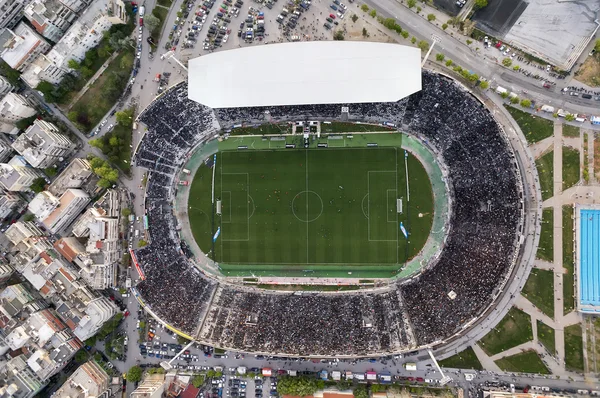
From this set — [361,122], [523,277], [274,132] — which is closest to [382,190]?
[361,122]

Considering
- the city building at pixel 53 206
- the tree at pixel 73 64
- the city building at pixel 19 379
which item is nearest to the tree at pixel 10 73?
the tree at pixel 73 64

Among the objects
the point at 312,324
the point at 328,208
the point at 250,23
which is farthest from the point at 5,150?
the point at 312,324

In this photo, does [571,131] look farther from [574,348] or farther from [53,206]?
[53,206]

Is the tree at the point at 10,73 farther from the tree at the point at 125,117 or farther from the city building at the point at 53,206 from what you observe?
the city building at the point at 53,206

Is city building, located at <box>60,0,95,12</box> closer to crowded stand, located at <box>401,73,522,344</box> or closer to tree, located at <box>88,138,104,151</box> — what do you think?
tree, located at <box>88,138,104,151</box>

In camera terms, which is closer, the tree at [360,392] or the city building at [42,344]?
the tree at [360,392]

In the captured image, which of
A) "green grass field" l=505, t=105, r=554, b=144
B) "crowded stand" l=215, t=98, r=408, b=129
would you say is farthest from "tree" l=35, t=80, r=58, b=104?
"green grass field" l=505, t=105, r=554, b=144
